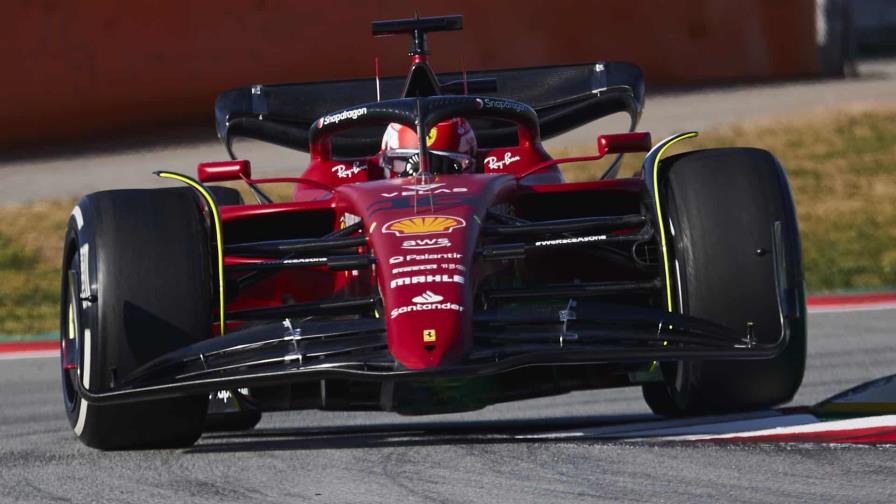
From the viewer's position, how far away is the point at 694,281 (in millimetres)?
5262

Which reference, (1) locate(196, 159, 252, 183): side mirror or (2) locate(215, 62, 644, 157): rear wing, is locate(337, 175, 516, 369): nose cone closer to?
(1) locate(196, 159, 252, 183): side mirror

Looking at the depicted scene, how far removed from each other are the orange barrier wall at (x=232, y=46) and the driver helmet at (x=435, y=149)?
36.1 feet

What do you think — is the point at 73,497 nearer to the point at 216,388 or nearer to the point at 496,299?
the point at 216,388

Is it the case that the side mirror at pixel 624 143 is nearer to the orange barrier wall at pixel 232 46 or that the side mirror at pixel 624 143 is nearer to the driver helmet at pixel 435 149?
the driver helmet at pixel 435 149

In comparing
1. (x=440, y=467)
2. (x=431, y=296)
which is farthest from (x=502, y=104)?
(x=440, y=467)

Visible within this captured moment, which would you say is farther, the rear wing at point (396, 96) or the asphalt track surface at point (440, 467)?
the rear wing at point (396, 96)

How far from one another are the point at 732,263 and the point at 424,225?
3.12 ft

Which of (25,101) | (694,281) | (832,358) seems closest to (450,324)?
(694,281)

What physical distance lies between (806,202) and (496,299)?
874 cm

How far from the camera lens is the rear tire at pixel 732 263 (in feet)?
17.1

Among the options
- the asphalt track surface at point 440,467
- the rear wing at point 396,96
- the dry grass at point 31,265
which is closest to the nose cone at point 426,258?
the asphalt track surface at point 440,467

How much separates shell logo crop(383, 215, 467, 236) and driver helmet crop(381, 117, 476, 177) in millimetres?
1278

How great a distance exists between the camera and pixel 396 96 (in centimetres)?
834

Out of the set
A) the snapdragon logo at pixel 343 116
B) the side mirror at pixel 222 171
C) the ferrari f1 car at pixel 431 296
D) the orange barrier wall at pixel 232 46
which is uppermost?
the orange barrier wall at pixel 232 46
